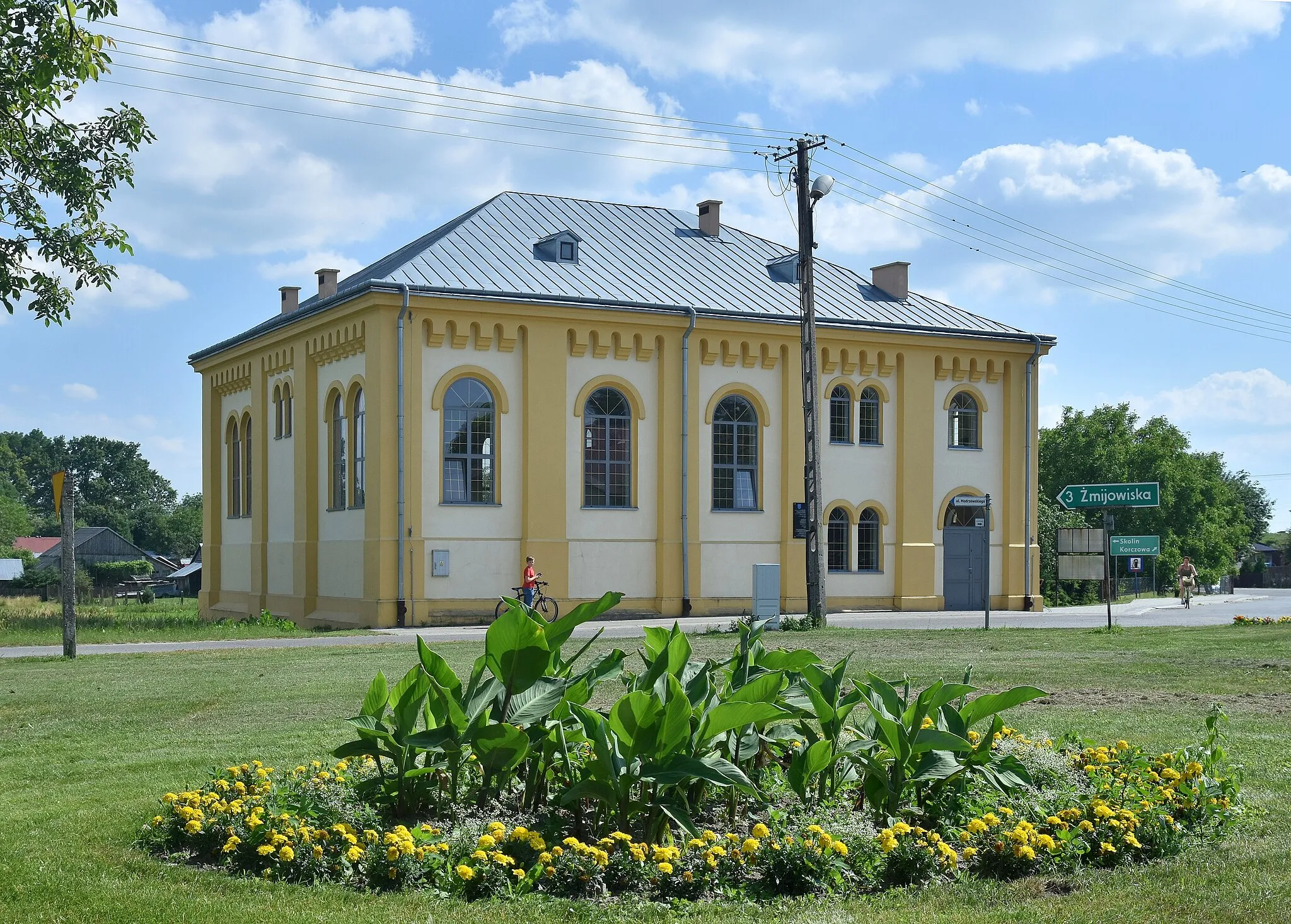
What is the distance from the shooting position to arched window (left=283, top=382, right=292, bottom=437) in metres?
36.7

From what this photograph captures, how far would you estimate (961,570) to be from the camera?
3788 centimetres

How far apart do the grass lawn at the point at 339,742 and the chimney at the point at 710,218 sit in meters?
21.6

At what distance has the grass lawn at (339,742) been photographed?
554 cm

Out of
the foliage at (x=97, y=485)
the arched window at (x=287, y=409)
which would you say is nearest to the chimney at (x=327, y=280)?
the arched window at (x=287, y=409)

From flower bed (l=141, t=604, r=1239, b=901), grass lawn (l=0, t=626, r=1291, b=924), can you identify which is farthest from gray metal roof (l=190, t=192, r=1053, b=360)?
flower bed (l=141, t=604, r=1239, b=901)

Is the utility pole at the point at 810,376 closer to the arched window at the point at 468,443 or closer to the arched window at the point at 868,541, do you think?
the arched window at the point at 468,443

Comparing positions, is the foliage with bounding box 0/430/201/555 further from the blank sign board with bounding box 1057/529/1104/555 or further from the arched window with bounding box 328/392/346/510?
the blank sign board with bounding box 1057/529/1104/555

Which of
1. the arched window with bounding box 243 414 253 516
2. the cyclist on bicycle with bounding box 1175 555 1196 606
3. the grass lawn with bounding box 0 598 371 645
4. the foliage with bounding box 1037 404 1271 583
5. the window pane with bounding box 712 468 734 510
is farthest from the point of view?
the foliage with bounding box 1037 404 1271 583

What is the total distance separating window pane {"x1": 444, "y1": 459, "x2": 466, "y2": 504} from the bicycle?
2.50m

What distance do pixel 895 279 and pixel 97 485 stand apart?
112107mm

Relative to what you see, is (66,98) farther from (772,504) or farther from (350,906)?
(772,504)

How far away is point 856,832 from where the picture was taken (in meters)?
6.18

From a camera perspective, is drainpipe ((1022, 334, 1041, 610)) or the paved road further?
drainpipe ((1022, 334, 1041, 610))

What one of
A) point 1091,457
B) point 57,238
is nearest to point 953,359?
point 57,238
